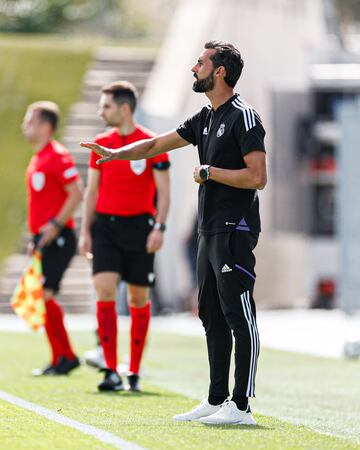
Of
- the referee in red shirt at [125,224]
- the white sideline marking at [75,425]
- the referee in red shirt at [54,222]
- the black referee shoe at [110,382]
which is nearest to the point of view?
the white sideline marking at [75,425]

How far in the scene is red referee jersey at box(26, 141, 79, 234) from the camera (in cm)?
1257

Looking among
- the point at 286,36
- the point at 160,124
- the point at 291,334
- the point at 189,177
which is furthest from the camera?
the point at 286,36

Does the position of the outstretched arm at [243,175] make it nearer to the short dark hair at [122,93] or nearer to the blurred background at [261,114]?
the short dark hair at [122,93]

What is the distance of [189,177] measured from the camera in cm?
2434

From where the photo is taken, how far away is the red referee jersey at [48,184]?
1257cm

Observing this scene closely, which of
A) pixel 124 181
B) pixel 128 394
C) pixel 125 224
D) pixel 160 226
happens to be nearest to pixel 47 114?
pixel 124 181

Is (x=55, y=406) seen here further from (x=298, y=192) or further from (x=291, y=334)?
(x=298, y=192)

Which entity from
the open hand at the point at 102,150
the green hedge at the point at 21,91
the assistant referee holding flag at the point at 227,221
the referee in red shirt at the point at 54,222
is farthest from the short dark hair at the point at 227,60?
the green hedge at the point at 21,91

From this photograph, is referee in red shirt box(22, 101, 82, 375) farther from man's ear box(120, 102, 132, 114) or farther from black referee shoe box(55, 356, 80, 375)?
man's ear box(120, 102, 132, 114)

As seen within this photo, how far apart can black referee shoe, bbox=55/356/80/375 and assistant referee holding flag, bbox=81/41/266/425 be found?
3.89 metres

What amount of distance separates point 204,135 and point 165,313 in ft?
47.2

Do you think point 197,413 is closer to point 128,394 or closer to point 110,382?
point 128,394

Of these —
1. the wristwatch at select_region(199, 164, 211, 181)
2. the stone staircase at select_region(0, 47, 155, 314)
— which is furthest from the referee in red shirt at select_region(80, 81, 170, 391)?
the stone staircase at select_region(0, 47, 155, 314)

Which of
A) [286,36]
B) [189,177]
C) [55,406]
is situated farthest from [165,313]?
[55,406]
